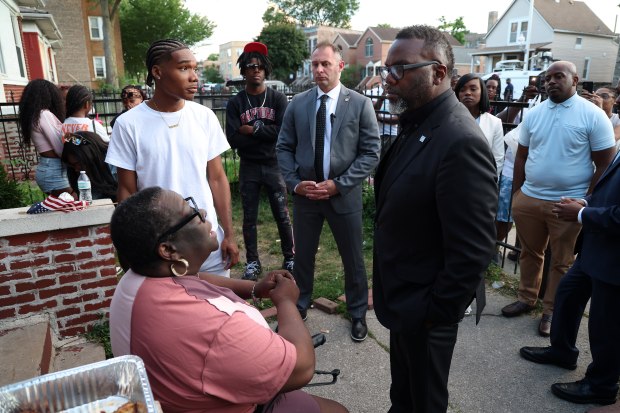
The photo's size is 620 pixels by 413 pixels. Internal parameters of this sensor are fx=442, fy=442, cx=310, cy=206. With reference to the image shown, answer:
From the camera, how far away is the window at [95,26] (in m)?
31.8

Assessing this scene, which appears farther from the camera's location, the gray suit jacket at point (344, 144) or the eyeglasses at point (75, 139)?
the eyeglasses at point (75, 139)

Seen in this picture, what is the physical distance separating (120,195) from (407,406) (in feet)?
7.00

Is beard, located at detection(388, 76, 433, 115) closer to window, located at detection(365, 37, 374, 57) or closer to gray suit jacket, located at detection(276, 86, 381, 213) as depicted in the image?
gray suit jacket, located at detection(276, 86, 381, 213)

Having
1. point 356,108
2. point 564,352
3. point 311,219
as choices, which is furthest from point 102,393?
point 564,352

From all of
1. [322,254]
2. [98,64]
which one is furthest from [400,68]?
[98,64]

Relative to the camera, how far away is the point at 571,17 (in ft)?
144

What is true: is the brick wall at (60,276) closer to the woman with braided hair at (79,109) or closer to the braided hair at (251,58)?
the woman with braided hair at (79,109)

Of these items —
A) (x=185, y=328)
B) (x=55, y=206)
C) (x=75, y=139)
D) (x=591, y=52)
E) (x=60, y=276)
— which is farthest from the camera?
(x=591, y=52)

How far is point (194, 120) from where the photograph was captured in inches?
112

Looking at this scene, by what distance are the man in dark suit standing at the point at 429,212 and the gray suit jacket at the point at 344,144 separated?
126 cm

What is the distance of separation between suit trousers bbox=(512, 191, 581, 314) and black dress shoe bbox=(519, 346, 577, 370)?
0.52 meters

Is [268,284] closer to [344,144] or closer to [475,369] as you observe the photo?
[344,144]

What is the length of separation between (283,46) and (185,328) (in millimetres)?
49229

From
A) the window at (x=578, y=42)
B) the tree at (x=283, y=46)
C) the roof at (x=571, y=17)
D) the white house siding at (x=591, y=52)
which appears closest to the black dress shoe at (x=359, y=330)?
the white house siding at (x=591, y=52)
